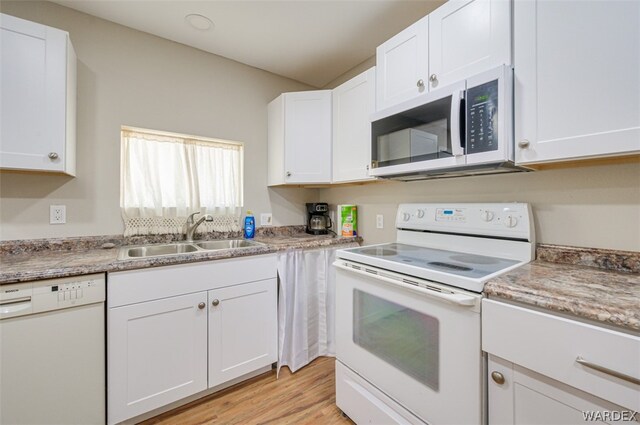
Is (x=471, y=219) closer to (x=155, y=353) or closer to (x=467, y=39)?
(x=467, y=39)

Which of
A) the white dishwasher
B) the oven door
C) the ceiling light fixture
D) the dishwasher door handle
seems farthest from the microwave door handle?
the dishwasher door handle

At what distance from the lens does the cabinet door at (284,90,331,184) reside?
2250mm

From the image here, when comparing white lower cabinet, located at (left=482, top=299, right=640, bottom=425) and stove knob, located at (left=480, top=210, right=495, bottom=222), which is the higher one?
stove knob, located at (left=480, top=210, right=495, bottom=222)

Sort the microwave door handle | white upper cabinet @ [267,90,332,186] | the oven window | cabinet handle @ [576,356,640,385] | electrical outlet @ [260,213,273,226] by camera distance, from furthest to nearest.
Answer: electrical outlet @ [260,213,273,226] < white upper cabinet @ [267,90,332,186] < the microwave door handle < the oven window < cabinet handle @ [576,356,640,385]

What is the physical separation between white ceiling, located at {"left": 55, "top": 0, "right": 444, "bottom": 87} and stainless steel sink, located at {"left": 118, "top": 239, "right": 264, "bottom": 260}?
5.04 ft

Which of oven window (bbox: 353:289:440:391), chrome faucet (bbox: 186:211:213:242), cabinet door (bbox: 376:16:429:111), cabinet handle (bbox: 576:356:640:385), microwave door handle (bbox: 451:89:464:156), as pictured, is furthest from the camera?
chrome faucet (bbox: 186:211:213:242)

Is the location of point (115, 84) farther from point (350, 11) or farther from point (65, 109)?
point (350, 11)

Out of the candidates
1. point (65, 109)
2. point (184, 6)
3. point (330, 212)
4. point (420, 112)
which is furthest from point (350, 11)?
point (65, 109)

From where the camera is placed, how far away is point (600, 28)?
96cm

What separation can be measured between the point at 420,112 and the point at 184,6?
161 centimetres

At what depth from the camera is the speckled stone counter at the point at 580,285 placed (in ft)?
2.39

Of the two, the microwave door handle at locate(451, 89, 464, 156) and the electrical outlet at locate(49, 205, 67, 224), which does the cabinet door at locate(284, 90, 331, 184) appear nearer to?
the microwave door handle at locate(451, 89, 464, 156)

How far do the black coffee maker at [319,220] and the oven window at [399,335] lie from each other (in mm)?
1118

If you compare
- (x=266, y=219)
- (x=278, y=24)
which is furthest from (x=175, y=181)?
(x=278, y=24)
